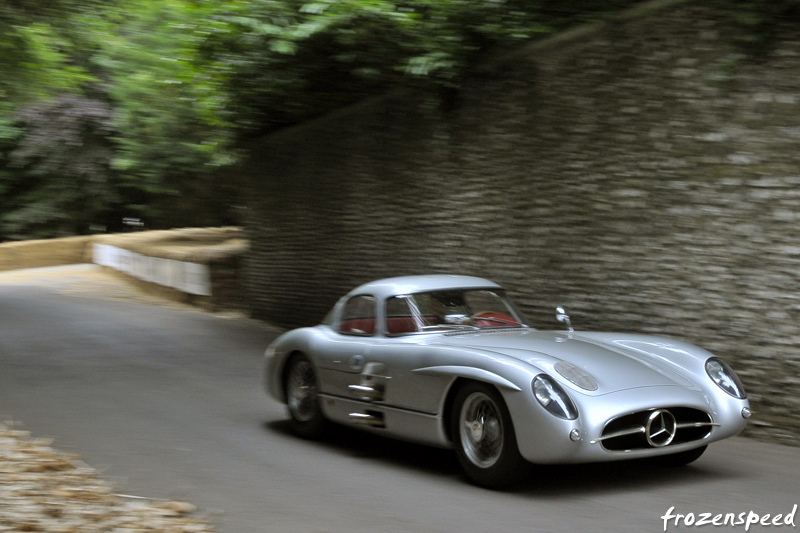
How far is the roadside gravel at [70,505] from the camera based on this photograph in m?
4.66

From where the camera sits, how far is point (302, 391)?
7.66 metres

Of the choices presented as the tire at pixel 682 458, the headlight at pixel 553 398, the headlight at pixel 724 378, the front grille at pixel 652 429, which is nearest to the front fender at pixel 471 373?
the headlight at pixel 553 398

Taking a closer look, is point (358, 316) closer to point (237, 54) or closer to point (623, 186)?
point (623, 186)

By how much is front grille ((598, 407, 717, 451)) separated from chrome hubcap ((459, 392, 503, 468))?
0.67 meters

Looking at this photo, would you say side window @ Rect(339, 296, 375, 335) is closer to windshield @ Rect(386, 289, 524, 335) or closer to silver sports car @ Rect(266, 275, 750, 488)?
silver sports car @ Rect(266, 275, 750, 488)

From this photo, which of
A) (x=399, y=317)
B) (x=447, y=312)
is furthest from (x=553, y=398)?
(x=399, y=317)

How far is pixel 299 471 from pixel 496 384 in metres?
1.63

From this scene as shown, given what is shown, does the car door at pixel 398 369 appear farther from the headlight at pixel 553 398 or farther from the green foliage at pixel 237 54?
the green foliage at pixel 237 54

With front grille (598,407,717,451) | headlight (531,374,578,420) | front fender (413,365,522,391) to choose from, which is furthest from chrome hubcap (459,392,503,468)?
front grille (598,407,717,451)

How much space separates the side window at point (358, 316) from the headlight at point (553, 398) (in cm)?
190

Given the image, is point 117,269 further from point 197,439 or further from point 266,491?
point 266,491

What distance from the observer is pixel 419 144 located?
12.2 metres

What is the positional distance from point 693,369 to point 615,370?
0.66 m

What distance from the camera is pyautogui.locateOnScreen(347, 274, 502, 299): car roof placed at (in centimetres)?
711
